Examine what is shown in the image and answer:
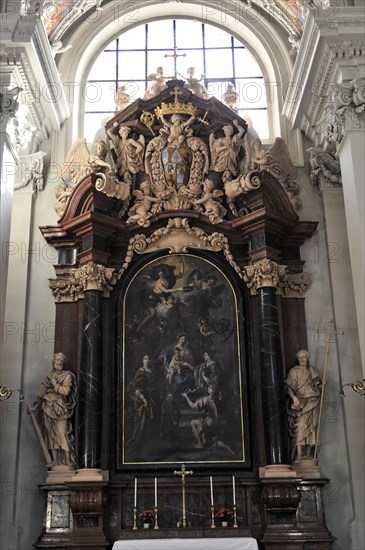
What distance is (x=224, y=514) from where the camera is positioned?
9.52m

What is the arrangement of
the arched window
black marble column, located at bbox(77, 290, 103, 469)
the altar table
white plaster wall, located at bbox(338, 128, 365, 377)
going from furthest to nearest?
1. the arched window
2. black marble column, located at bbox(77, 290, 103, 469)
3. white plaster wall, located at bbox(338, 128, 365, 377)
4. the altar table

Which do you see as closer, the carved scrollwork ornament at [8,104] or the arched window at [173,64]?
the carved scrollwork ornament at [8,104]

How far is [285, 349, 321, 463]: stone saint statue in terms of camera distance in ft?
32.9

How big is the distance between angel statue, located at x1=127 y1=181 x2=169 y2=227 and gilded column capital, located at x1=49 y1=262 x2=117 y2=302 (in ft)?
2.65

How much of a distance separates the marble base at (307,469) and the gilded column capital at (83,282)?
345cm

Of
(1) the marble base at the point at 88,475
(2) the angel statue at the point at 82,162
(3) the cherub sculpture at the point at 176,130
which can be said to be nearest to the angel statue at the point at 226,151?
(3) the cherub sculpture at the point at 176,130

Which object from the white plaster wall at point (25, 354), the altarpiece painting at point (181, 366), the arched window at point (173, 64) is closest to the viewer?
the white plaster wall at point (25, 354)

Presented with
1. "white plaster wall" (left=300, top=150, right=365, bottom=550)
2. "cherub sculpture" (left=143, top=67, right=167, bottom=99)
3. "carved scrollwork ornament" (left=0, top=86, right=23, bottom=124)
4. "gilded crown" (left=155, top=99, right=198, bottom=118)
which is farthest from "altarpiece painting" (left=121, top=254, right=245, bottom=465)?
"carved scrollwork ornament" (left=0, top=86, right=23, bottom=124)

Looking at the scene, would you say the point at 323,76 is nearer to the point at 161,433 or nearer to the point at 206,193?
the point at 206,193

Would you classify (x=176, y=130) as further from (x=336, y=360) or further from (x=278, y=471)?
(x=278, y=471)

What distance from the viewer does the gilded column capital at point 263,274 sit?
10.5m

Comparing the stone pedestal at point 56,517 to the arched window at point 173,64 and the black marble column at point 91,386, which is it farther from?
the arched window at point 173,64

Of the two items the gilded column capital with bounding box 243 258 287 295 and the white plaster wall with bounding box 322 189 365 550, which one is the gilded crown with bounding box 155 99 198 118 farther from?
the gilded column capital with bounding box 243 258 287 295

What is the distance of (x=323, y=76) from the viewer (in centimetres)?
1048
